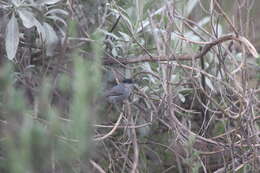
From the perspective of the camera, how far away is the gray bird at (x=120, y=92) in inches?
123

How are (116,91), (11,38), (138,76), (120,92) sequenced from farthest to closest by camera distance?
(138,76)
(116,91)
(120,92)
(11,38)

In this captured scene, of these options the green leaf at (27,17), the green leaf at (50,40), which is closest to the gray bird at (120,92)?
the green leaf at (50,40)

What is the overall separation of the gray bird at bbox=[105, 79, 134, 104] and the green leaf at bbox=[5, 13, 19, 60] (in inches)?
28.5

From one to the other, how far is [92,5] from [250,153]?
1512 mm

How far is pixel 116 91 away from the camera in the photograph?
3.22 meters

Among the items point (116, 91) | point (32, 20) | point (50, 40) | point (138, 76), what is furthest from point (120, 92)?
point (32, 20)

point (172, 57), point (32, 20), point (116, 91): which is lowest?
point (116, 91)

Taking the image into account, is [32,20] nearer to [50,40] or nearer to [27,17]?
[27,17]

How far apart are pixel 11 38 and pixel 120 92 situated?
764mm

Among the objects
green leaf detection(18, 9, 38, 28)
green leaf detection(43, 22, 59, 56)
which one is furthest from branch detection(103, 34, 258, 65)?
green leaf detection(18, 9, 38, 28)

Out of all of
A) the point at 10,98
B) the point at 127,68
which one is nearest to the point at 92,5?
the point at 127,68

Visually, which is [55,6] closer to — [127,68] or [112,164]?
[127,68]

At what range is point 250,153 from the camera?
117 inches

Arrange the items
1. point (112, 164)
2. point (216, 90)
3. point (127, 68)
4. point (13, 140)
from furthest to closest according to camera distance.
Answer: point (216, 90)
point (127, 68)
point (112, 164)
point (13, 140)
